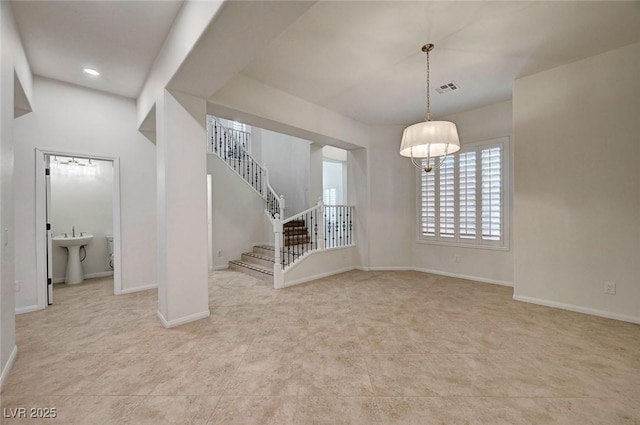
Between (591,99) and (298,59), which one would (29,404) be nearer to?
(298,59)

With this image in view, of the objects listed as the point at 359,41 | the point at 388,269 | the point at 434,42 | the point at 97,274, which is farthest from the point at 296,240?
the point at 434,42

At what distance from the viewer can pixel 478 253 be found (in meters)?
4.84

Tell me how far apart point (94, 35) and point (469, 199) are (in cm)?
565

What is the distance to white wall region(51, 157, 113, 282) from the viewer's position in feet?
16.4

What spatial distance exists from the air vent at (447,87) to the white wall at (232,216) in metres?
4.43

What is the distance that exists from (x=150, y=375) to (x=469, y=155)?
545 centimetres

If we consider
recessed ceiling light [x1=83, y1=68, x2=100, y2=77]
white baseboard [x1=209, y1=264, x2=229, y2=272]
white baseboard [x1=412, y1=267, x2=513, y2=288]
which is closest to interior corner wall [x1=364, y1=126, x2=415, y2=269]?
white baseboard [x1=412, y1=267, x2=513, y2=288]

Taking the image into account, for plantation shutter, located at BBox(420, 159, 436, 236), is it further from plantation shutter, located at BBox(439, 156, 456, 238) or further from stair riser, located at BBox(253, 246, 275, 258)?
stair riser, located at BBox(253, 246, 275, 258)

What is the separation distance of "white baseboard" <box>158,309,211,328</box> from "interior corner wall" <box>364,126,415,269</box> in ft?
11.2

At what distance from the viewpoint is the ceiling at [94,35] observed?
2377 millimetres

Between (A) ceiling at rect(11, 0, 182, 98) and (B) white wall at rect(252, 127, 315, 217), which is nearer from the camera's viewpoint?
(A) ceiling at rect(11, 0, 182, 98)

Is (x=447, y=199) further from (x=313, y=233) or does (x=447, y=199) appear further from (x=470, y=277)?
(x=313, y=233)

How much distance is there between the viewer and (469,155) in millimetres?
4910

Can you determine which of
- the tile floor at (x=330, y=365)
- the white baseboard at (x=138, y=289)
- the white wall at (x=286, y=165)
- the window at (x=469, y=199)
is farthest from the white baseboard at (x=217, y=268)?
the window at (x=469, y=199)
